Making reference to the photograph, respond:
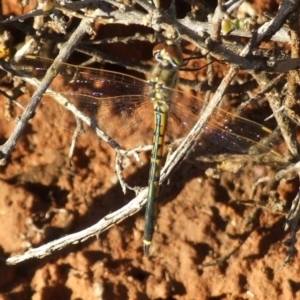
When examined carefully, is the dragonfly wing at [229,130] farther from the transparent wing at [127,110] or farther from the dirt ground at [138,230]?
the dirt ground at [138,230]

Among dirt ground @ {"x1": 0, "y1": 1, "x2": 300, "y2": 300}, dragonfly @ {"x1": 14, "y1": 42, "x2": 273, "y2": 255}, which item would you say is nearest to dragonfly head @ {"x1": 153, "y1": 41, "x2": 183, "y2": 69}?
dragonfly @ {"x1": 14, "y1": 42, "x2": 273, "y2": 255}

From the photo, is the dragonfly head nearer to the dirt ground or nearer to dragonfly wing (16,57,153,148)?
dragonfly wing (16,57,153,148)

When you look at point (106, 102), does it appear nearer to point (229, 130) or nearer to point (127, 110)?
point (127, 110)

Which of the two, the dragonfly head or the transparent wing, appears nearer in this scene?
the dragonfly head

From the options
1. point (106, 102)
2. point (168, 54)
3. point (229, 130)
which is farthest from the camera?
point (106, 102)

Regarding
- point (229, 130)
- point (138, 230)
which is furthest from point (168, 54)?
point (138, 230)
